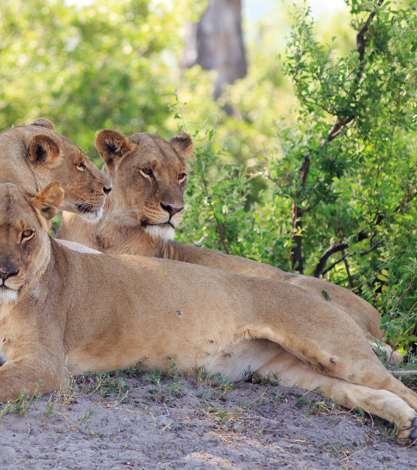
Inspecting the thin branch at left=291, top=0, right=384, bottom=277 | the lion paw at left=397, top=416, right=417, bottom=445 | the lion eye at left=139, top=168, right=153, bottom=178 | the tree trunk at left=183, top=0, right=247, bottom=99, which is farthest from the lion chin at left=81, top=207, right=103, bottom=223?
the tree trunk at left=183, top=0, right=247, bottom=99

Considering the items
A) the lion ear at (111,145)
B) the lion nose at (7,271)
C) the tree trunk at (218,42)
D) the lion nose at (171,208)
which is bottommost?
the tree trunk at (218,42)

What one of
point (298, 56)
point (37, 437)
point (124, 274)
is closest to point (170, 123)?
point (298, 56)

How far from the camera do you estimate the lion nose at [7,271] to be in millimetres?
4020

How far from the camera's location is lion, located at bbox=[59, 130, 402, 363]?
584 centimetres

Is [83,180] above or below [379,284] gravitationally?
above

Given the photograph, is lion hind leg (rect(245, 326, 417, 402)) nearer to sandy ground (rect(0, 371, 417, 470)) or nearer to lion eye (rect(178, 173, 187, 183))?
sandy ground (rect(0, 371, 417, 470))

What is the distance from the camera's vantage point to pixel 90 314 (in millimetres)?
4516

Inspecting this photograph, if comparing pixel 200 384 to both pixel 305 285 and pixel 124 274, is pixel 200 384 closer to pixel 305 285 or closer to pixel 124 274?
pixel 124 274

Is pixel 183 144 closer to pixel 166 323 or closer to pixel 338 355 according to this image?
pixel 166 323

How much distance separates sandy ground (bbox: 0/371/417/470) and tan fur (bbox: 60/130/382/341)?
1.17 meters

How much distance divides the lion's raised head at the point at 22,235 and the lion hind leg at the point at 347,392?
1.15 m

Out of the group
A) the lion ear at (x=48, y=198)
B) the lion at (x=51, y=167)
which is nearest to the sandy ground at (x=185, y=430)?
the lion ear at (x=48, y=198)

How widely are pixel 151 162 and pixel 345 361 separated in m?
1.80

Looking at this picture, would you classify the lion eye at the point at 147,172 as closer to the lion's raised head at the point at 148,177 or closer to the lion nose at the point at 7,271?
the lion's raised head at the point at 148,177
